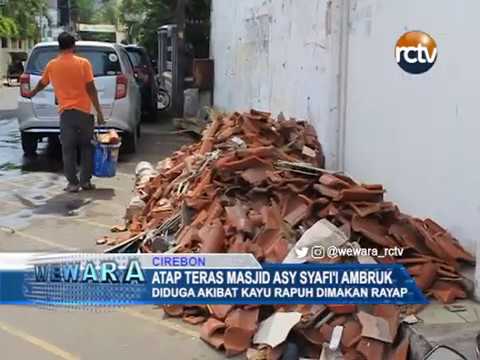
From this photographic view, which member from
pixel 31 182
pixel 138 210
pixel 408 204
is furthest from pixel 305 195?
pixel 31 182

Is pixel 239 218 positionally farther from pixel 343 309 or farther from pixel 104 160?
pixel 104 160

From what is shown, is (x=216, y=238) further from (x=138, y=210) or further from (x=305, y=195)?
(x=138, y=210)

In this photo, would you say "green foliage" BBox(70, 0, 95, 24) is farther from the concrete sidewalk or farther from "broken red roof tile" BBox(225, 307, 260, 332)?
"broken red roof tile" BBox(225, 307, 260, 332)

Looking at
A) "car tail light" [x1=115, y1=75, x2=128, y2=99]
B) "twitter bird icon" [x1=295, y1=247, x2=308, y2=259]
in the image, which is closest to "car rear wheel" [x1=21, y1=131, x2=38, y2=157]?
"car tail light" [x1=115, y1=75, x2=128, y2=99]

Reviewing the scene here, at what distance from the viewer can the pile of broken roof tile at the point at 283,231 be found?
4.56 meters

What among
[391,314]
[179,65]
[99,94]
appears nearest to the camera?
[391,314]

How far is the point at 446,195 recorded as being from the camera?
5.25m

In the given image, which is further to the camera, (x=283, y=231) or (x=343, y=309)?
(x=283, y=231)

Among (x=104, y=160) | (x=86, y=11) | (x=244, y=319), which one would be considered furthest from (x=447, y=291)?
(x=86, y=11)

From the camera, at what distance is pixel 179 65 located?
19.0 meters

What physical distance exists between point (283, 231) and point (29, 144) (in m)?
8.27

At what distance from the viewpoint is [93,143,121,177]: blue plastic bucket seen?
9688mm

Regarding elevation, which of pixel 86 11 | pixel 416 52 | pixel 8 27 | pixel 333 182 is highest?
pixel 86 11

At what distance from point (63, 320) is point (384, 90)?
10.2 ft
